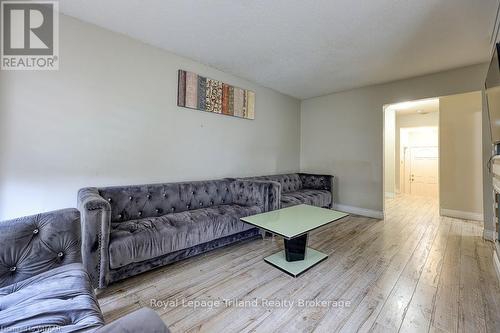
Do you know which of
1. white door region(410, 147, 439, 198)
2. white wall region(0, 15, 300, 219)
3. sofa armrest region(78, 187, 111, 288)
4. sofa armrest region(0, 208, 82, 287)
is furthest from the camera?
white door region(410, 147, 439, 198)

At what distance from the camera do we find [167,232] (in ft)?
6.55

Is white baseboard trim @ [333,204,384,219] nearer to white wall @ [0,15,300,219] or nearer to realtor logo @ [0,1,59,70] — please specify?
white wall @ [0,15,300,219]

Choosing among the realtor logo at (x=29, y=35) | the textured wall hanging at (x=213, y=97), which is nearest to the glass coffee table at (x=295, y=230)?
the textured wall hanging at (x=213, y=97)

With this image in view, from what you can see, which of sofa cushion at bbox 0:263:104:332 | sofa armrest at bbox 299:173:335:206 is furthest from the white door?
sofa cushion at bbox 0:263:104:332

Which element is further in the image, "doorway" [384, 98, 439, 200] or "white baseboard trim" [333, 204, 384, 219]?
"doorway" [384, 98, 439, 200]

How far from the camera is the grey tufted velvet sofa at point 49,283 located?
0.82 meters

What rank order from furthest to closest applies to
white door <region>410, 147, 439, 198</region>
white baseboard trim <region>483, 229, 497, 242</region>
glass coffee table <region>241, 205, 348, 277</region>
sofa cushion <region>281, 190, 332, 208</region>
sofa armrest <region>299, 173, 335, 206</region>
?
white door <region>410, 147, 439, 198</region>
sofa armrest <region>299, 173, 335, 206</region>
sofa cushion <region>281, 190, 332, 208</region>
white baseboard trim <region>483, 229, 497, 242</region>
glass coffee table <region>241, 205, 348, 277</region>

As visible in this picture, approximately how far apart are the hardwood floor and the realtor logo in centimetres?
223

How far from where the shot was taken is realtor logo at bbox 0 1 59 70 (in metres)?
1.86

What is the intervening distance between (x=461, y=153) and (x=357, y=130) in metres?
2.01

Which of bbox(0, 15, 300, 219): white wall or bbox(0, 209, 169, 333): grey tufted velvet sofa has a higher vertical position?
bbox(0, 15, 300, 219): white wall

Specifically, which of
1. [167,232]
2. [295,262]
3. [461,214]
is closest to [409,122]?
[461,214]

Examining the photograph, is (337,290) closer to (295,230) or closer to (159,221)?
(295,230)

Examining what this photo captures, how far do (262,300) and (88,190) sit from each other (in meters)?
1.94
